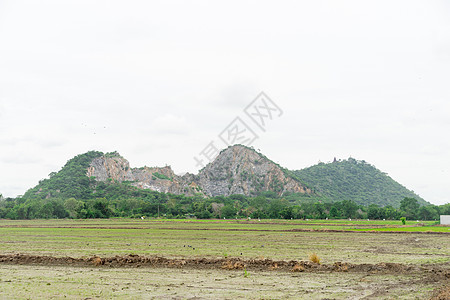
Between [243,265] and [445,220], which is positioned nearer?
[243,265]

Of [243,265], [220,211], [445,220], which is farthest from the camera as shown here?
[220,211]

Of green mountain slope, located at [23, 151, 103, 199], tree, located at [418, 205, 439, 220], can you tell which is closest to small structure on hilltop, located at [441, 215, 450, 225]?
tree, located at [418, 205, 439, 220]

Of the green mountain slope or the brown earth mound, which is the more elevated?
the green mountain slope

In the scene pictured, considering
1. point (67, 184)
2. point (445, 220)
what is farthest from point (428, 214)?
point (67, 184)

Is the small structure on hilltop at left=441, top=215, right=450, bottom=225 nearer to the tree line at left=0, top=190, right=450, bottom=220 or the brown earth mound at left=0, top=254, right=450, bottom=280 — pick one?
the tree line at left=0, top=190, right=450, bottom=220

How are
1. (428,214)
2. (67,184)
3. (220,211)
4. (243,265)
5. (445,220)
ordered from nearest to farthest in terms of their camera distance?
(243,265)
(445,220)
(428,214)
(220,211)
(67,184)

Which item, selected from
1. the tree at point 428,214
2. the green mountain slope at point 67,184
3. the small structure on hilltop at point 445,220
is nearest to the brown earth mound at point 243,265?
the small structure on hilltop at point 445,220

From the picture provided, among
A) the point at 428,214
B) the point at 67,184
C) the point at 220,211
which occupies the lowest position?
the point at 220,211

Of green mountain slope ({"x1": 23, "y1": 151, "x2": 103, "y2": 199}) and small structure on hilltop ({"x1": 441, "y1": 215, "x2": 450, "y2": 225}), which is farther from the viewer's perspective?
green mountain slope ({"x1": 23, "y1": 151, "x2": 103, "y2": 199})

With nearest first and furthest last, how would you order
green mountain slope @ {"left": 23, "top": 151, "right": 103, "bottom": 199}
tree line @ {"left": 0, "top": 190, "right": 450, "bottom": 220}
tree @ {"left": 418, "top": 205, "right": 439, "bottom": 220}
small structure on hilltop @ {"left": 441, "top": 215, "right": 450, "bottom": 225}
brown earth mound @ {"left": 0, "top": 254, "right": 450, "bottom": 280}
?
brown earth mound @ {"left": 0, "top": 254, "right": 450, "bottom": 280} < small structure on hilltop @ {"left": 441, "top": 215, "right": 450, "bottom": 225} < tree @ {"left": 418, "top": 205, "right": 439, "bottom": 220} < tree line @ {"left": 0, "top": 190, "right": 450, "bottom": 220} < green mountain slope @ {"left": 23, "top": 151, "right": 103, "bottom": 199}

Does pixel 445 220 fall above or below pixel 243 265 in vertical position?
below

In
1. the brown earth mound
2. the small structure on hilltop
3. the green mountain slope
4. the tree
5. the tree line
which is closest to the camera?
the brown earth mound

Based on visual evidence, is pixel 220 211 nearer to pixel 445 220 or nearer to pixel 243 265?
pixel 445 220

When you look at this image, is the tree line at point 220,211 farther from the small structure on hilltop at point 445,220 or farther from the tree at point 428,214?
the small structure on hilltop at point 445,220
